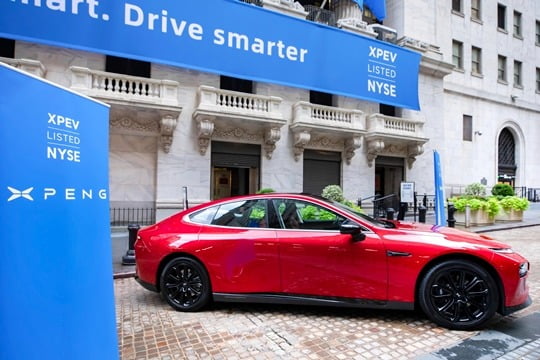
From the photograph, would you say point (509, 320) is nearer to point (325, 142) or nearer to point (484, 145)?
point (325, 142)

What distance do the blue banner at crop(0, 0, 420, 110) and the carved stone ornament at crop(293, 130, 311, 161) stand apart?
2163 mm

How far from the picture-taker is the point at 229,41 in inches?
547

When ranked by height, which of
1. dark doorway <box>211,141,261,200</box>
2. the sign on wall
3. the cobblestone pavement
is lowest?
the cobblestone pavement

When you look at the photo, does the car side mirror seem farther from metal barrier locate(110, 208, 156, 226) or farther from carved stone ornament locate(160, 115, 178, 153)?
metal barrier locate(110, 208, 156, 226)

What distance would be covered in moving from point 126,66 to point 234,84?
4.53 m

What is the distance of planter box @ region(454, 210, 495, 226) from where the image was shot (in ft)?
43.8

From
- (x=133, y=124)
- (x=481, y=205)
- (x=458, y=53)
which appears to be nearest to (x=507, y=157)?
(x=458, y=53)

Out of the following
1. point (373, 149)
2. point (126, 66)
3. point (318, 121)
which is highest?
point (126, 66)

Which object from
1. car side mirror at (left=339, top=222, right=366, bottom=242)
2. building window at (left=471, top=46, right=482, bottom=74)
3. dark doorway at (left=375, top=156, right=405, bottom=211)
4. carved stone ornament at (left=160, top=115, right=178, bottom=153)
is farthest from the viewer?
building window at (left=471, top=46, right=482, bottom=74)

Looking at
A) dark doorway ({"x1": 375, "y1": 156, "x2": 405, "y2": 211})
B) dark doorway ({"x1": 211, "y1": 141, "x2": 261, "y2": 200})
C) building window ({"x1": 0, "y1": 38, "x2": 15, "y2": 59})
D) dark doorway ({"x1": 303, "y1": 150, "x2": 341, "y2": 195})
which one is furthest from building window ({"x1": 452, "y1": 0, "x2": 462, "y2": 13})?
building window ({"x1": 0, "y1": 38, "x2": 15, "y2": 59})

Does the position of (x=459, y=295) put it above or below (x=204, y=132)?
below

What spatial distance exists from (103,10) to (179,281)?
1116 cm

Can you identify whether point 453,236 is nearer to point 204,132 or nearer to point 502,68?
point 204,132

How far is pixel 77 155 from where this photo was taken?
7.02ft
